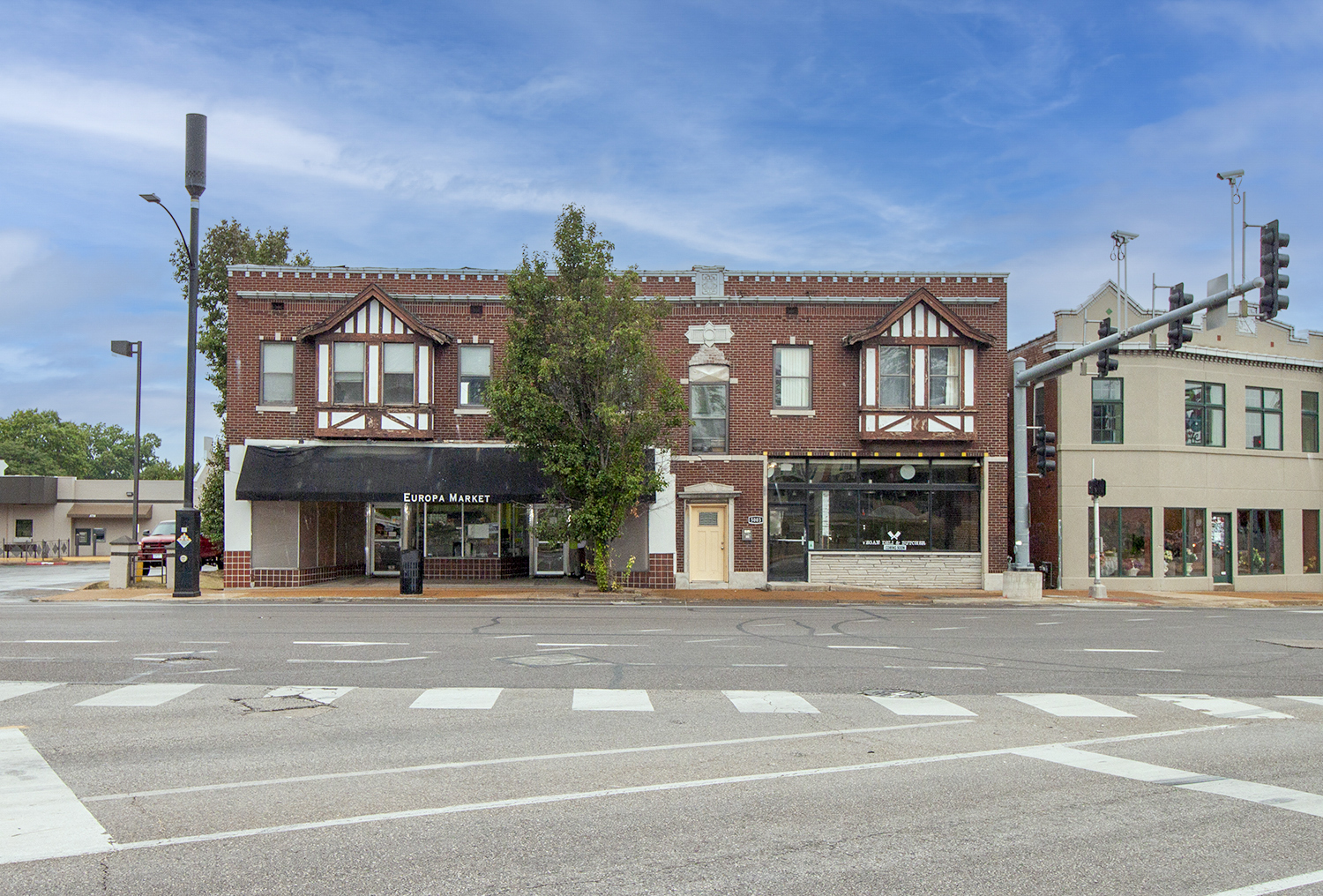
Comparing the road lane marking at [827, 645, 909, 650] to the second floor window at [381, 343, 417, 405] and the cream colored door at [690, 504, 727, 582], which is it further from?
the second floor window at [381, 343, 417, 405]

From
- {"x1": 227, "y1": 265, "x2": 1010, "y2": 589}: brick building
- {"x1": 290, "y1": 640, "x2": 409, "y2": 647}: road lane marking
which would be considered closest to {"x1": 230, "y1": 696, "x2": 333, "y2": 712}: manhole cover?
{"x1": 290, "y1": 640, "x2": 409, "y2": 647}: road lane marking

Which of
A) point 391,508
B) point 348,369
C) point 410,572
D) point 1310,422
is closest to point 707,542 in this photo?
point 410,572

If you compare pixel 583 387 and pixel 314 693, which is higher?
pixel 583 387

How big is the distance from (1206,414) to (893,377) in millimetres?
10346

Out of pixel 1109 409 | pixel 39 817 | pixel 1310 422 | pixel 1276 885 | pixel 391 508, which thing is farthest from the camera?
pixel 1310 422

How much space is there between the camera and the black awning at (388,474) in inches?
1005

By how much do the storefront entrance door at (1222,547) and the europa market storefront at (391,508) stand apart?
18993mm

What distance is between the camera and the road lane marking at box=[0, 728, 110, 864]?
5.59m

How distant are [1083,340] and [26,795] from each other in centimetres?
2873

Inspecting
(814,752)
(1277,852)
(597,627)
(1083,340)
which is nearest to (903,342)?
(1083,340)

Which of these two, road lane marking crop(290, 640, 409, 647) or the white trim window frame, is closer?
road lane marking crop(290, 640, 409, 647)

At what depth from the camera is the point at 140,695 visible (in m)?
10.4

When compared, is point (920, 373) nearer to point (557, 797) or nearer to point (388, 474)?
point (388, 474)

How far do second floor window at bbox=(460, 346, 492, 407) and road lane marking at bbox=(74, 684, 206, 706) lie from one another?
1679cm
